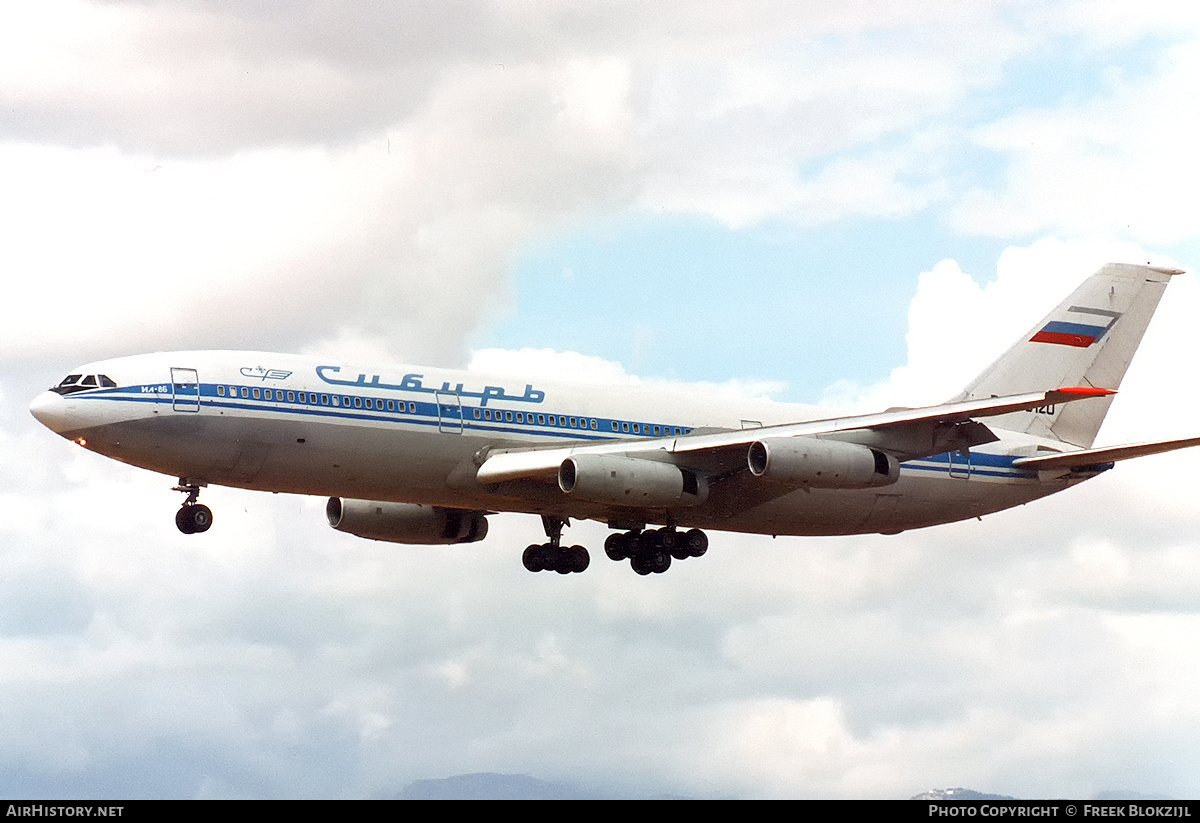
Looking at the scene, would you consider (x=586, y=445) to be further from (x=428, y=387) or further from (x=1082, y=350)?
(x=1082, y=350)

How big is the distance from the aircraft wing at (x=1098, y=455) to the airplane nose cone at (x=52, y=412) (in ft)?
109

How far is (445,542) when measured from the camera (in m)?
63.8

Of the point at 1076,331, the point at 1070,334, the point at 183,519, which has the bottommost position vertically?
the point at 183,519

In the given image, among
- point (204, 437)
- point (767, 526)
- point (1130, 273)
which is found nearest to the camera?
point (204, 437)

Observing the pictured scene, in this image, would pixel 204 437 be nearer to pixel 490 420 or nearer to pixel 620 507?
pixel 490 420

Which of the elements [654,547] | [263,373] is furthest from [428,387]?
[654,547]

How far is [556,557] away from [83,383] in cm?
1871

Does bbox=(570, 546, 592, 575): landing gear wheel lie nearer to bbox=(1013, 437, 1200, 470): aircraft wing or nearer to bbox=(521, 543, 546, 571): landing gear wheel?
bbox=(521, 543, 546, 571): landing gear wheel

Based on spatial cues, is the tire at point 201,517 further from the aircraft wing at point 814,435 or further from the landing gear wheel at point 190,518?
the aircraft wing at point 814,435

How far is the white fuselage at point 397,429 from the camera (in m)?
49.7

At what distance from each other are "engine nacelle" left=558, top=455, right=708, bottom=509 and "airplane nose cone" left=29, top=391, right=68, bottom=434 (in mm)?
14728

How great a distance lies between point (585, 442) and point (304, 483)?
937cm

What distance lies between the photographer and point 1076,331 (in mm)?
65500
